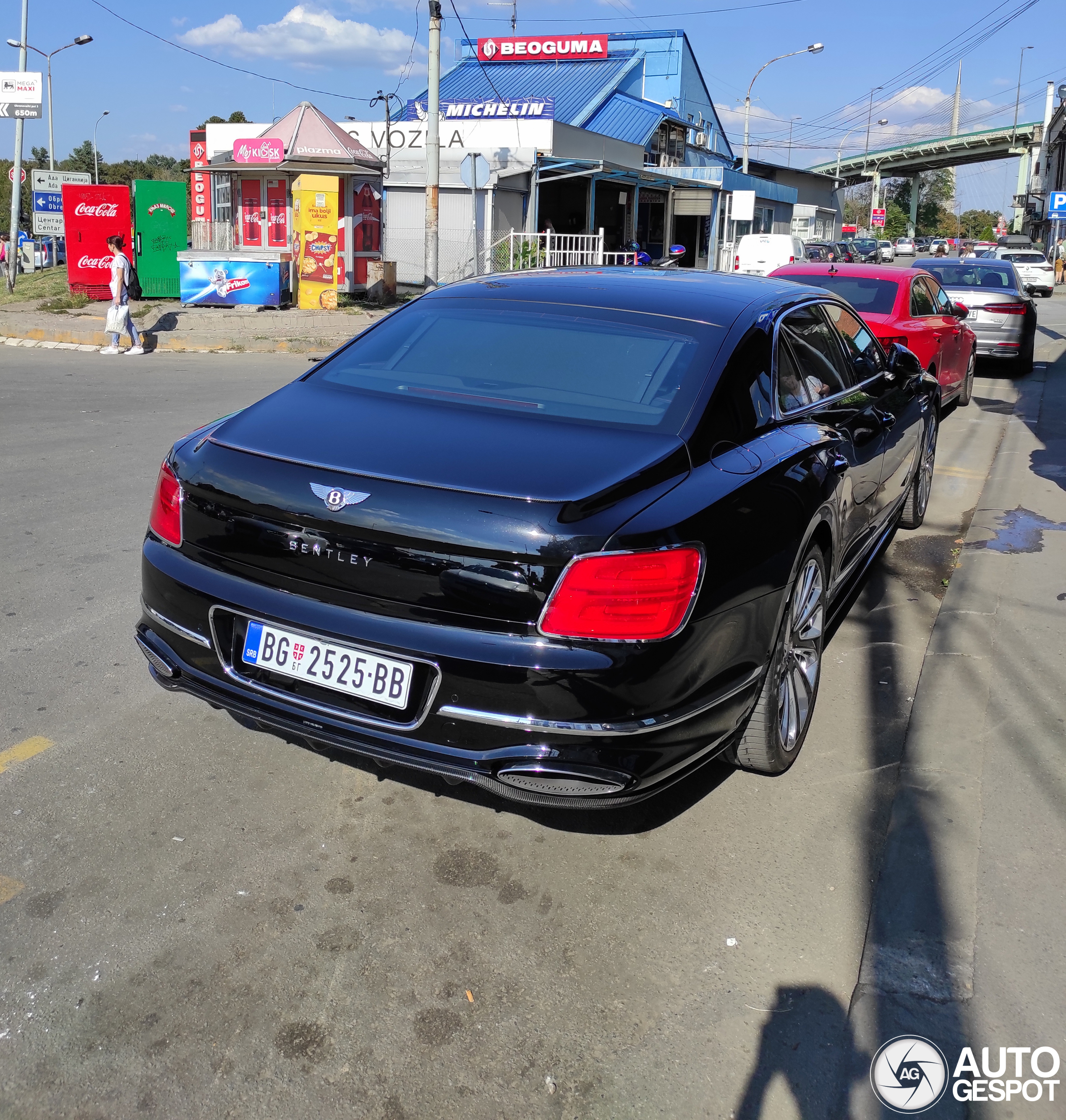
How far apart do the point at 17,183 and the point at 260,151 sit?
238 inches

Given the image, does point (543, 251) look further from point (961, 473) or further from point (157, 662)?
point (157, 662)

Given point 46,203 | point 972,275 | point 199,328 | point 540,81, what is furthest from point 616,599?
point 540,81

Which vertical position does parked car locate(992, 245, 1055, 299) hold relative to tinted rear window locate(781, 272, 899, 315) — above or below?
above

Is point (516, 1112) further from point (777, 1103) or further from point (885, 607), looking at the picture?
point (885, 607)

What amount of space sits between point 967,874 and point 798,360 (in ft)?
6.40

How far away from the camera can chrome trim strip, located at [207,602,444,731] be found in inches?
107

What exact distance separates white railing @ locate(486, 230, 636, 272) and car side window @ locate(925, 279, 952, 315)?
12623 mm

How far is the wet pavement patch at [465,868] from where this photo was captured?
122 inches

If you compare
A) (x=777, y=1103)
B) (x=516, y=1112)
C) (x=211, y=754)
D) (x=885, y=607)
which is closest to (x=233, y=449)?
(x=211, y=754)

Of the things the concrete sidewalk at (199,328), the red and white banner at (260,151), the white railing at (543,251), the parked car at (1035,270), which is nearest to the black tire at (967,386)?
the concrete sidewalk at (199,328)

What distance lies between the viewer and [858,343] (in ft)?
17.0

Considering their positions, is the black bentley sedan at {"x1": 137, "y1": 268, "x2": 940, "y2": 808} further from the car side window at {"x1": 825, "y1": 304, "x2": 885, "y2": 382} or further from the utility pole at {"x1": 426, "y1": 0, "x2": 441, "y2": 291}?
the utility pole at {"x1": 426, "y1": 0, "x2": 441, "y2": 291}

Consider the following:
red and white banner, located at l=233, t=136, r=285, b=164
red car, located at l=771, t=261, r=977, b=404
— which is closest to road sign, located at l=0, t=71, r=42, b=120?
red and white banner, located at l=233, t=136, r=285, b=164

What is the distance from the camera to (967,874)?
3125 millimetres
